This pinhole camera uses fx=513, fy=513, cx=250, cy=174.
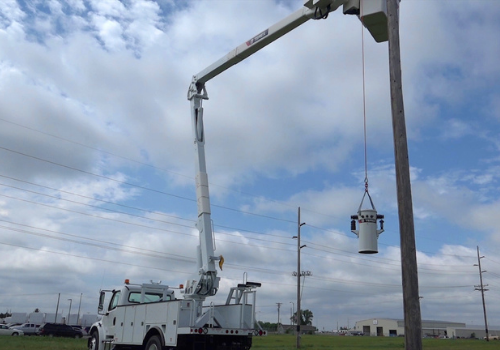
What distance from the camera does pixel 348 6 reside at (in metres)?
12.0

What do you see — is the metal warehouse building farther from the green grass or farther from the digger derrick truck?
the digger derrick truck

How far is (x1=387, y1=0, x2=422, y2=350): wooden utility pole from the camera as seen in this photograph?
22.4 feet

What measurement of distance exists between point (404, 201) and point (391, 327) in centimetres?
16998

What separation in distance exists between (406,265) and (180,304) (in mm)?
8392

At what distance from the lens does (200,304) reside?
14898mm

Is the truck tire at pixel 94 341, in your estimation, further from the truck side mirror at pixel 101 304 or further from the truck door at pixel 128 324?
the truck door at pixel 128 324

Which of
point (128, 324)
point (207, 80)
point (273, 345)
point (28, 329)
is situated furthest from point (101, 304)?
point (28, 329)

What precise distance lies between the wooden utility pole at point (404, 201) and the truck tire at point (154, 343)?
9146mm

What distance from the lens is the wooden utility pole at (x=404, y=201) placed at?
6.83 m

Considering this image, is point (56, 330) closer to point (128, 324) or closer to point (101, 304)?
point (101, 304)

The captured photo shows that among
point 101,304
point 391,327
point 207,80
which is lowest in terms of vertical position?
point 101,304

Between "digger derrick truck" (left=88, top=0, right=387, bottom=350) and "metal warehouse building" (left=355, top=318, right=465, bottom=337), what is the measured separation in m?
146

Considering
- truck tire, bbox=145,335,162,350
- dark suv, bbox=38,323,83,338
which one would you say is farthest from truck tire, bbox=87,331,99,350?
dark suv, bbox=38,323,83,338

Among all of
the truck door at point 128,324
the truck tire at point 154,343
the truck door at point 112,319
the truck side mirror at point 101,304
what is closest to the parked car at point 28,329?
the truck side mirror at point 101,304
